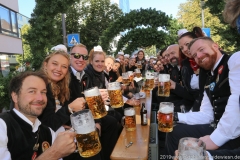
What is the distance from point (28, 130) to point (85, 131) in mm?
493

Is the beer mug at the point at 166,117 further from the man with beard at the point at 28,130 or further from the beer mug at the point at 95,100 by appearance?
the man with beard at the point at 28,130

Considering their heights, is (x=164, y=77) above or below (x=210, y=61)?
below

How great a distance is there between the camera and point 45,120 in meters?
2.09

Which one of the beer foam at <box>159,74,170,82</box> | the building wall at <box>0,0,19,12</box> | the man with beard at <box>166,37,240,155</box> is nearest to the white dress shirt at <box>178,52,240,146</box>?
the man with beard at <box>166,37,240,155</box>

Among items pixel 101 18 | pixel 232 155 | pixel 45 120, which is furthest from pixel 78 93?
pixel 101 18

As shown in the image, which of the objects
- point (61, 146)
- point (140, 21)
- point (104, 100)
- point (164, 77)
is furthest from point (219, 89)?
point (140, 21)

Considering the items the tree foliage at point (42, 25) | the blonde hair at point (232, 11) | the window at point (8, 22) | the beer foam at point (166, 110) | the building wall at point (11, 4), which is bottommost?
the beer foam at point (166, 110)

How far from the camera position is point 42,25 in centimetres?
482

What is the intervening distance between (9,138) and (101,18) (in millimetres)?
23900

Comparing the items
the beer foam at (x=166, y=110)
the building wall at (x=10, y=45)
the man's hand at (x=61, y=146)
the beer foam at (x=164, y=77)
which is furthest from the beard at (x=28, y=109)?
the building wall at (x=10, y=45)

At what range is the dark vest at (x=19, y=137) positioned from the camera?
1384 millimetres

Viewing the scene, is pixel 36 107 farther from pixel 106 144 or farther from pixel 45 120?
pixel 106 144

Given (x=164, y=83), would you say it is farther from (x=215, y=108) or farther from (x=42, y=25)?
(x=42, y=25)

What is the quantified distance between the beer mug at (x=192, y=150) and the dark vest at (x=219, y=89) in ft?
3.78
